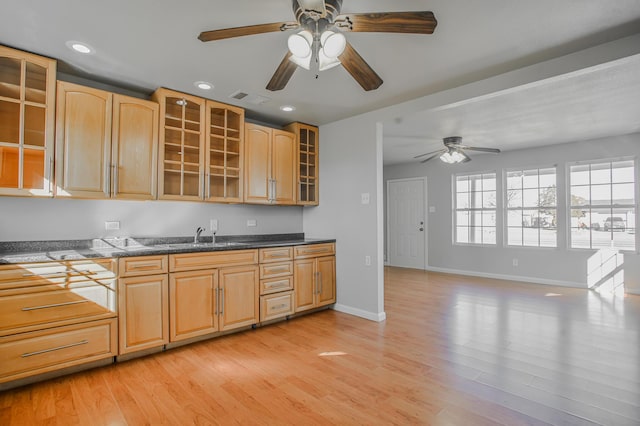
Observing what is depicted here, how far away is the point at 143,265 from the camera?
2.74 m

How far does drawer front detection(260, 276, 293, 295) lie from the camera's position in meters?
3.51

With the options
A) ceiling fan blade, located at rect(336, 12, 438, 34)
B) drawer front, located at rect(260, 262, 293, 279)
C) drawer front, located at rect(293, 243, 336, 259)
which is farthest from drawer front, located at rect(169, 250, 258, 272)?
ceiling fan blade, located at rect(336, 12, 438, 34)

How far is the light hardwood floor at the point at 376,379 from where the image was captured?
6.45 feet

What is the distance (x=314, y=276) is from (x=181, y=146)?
2.10 metres

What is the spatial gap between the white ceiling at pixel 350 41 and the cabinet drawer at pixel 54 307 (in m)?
1.83

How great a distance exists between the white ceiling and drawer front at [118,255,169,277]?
1629mm

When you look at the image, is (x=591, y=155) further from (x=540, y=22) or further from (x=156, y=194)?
(x=156, y=194)

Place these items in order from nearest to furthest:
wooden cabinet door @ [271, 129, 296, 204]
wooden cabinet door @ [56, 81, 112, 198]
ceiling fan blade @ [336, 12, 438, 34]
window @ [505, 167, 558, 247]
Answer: ceiling fan blade @ [336, 12, 438, 34] < wooden cabinet door @ [56, 81, 112, 198] < wooden cabinet door @ [271, 129, 296, 204] < window @ [505, 167, 558, 247]

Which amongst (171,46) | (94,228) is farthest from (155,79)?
(94,228)

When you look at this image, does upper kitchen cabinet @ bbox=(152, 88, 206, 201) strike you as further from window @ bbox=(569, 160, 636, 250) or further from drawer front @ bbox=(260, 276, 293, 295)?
window @ bbox=(569, 160, 636, 250)

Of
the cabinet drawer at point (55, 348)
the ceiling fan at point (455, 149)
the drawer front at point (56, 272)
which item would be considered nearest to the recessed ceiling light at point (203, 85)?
the drawer front at point (56, 272)

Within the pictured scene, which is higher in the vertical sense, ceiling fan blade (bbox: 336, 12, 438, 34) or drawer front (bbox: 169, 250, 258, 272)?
ceiling fan blade (bbox: 336, 12, 438, 34)

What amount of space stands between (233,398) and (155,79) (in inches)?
109

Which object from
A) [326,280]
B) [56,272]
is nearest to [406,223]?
[326,280]
